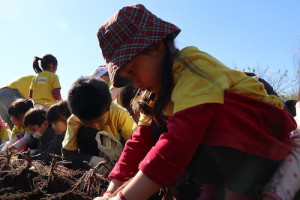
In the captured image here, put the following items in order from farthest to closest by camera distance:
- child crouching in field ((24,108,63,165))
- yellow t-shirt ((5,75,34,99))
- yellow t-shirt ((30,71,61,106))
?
yellow t-shirt ((5,75,34,99))
yellow t-shirt ((30,71,61,106))
child crouching in field ((24,108,63,165))

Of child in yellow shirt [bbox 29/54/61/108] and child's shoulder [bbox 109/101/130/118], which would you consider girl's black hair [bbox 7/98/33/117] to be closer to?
child in yellow shirt [bbox 29/54/61/108]

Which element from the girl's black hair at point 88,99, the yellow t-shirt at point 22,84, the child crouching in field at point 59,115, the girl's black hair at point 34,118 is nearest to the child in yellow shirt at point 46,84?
the yellow t-shirt at point 22,84

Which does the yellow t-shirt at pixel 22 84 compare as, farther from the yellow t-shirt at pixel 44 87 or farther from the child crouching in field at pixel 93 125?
the child crouching in field at pixel 93 125

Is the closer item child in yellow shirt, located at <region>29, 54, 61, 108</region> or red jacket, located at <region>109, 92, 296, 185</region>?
red jacket, located at <region>109, 92, 296, 185</region>

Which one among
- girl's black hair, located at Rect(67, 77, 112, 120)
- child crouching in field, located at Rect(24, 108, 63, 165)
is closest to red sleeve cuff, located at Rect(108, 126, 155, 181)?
girl's black hair, located at Rect(67, 77, 112, 120)

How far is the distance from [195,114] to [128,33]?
0.51 meters

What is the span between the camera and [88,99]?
235cm

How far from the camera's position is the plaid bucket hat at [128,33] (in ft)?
4.52

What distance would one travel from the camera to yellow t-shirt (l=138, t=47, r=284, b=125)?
1.20 m

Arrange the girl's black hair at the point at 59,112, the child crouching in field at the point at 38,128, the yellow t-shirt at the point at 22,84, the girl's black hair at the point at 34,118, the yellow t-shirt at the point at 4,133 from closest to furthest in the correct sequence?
the girl's black hair at the point at 59,112 < the child crouching in field at the point at 38,128 < the girl's black hair at the point at 34,118 < the yellow t-shirt at the point at 4,133 < the yellow t-shirt at the point at 22,84

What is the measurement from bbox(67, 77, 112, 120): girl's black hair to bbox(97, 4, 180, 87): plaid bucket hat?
91 centimetres

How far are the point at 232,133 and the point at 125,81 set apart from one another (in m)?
0.61

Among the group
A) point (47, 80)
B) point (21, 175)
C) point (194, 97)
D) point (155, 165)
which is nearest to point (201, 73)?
point (194, 97)

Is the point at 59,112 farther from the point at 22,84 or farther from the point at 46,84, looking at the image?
the point at 22,84
